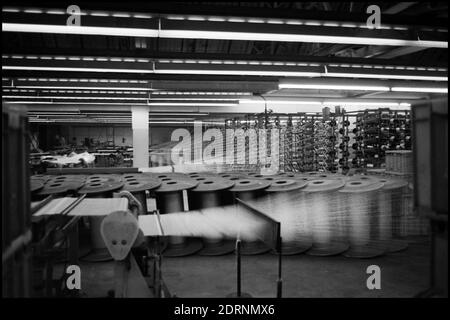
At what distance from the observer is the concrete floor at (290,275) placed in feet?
12.8

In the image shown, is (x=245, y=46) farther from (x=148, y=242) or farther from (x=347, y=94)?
(x=148, y=242)

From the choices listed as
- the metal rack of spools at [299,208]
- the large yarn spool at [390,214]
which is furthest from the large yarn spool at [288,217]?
the large yarn spool at [390,214]

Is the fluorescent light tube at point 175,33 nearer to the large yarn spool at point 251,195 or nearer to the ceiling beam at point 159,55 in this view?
the ceiling beam at point 159,55

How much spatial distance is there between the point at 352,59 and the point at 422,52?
4.13 m

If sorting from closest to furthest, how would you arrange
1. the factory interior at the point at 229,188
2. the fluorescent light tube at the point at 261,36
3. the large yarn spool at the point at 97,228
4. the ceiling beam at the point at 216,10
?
1. the factory interior at the point at 229,188
2. the ceiling beam at the point at 216,10
3. the fluorescent light tube at the point at 261,36
4. the large yarn spool at the point at 97,228

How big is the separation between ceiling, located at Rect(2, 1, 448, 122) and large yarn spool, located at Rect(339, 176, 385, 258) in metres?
1.83

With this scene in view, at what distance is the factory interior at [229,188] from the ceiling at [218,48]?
2 cm

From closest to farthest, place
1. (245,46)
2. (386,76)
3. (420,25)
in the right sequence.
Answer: (420,25) < (386,76) < (245,46)

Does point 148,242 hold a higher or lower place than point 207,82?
lower

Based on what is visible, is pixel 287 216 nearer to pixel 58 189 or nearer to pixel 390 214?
pixel 390 214

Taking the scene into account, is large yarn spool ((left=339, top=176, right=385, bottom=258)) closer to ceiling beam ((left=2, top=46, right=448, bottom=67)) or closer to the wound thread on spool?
the wound thread on spool

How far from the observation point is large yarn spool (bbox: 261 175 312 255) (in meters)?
5.04

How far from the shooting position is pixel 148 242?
309 cm
